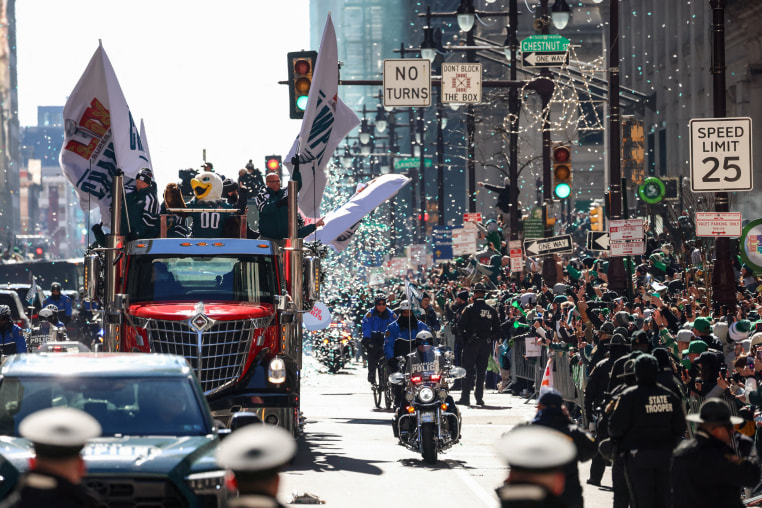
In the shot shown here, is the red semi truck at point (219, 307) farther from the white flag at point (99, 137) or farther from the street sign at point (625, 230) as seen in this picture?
the street sign at point (625, 230)

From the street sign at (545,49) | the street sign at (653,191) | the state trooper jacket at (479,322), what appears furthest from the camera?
the street sign at (653,191)

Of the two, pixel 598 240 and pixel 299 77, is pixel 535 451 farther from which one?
pixel 598 240

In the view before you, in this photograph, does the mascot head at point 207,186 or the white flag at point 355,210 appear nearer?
the mascot head at point 207,186

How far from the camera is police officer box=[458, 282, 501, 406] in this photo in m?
24.7

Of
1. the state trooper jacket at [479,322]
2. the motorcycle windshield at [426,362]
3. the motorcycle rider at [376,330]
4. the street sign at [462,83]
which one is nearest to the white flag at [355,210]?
the motorcycle rider at [376,330]

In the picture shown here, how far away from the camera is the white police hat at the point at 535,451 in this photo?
5.13 metres

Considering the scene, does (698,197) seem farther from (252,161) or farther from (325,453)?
(325,453)

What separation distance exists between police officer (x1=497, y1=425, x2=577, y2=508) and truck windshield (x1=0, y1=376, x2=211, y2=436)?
466cm

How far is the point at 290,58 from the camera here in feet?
84.7

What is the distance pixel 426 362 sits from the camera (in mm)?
17625

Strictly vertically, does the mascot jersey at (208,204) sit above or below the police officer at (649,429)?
above

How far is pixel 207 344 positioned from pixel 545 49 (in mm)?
15798

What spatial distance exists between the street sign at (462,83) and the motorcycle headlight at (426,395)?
61.2 ft

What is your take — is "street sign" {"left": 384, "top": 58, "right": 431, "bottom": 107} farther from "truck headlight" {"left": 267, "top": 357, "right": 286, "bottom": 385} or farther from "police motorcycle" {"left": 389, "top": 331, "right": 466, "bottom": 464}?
"truck headlight" {"left": 267, "top": 357, "right": 286, "bottom": 385}
